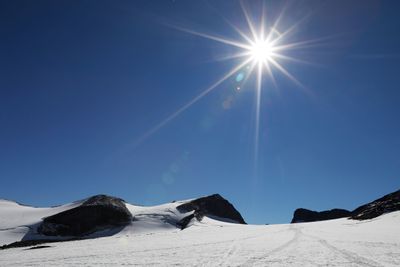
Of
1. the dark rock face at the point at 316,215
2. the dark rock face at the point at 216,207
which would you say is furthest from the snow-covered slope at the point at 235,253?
the dark rock face at the point at 316,215

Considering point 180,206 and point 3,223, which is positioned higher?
point 180,206

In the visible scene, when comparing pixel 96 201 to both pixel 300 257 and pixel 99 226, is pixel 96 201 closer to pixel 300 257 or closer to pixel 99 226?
pixel 99 226

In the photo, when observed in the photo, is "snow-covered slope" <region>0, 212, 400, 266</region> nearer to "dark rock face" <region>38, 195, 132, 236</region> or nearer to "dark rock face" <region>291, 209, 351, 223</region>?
"dark rock face" <region>38, 195, 132, 236</region>

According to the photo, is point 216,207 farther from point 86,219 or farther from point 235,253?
point 235,253

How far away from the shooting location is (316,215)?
137000 mm

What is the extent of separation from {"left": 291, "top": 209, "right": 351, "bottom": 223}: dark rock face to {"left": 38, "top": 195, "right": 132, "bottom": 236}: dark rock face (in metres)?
92.4

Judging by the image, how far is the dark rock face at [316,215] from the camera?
129m

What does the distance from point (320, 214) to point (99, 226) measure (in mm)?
101538

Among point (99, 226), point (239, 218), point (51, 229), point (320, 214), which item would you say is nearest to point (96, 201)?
point (99, 226)

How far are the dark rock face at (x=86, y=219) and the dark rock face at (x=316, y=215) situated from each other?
9237cm

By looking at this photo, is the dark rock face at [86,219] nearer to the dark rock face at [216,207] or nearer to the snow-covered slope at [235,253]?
the dark rock face at [216,207]

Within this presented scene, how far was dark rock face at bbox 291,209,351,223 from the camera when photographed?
5074 inches

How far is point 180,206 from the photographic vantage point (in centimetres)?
8044

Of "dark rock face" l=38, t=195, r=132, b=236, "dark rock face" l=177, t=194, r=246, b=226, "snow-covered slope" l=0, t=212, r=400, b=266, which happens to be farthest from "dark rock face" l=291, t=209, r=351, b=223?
"snow-covered slope" l=0, t=212, r=400, b=266
